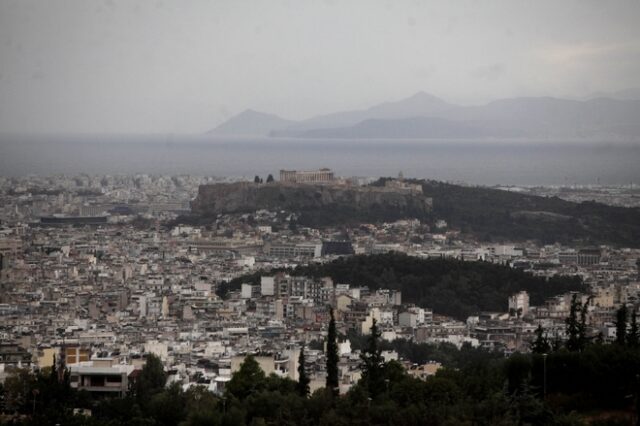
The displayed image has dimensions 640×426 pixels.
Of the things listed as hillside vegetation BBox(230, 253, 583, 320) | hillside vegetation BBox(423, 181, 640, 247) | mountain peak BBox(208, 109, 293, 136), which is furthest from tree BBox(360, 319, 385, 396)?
mountain peak BBox(208, 109, 293, 136)

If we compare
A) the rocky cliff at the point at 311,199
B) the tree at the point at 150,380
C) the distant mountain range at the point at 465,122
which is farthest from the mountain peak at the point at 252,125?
the tree at the point at 150,380

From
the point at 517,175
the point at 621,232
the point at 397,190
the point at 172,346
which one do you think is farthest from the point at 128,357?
Result: the point at 517,175

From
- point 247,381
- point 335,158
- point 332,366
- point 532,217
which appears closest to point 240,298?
point 332,366

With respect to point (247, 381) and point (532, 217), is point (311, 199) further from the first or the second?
A: point (247, 381)

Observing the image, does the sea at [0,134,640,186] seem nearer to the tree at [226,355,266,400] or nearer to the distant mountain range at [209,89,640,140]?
the distant mountain range at [209,89,640,140]

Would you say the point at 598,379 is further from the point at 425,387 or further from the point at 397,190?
the point at 397,190

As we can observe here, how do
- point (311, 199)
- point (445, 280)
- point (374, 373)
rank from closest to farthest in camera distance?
point (374, 373), point (445, 280), point (311, 199)
